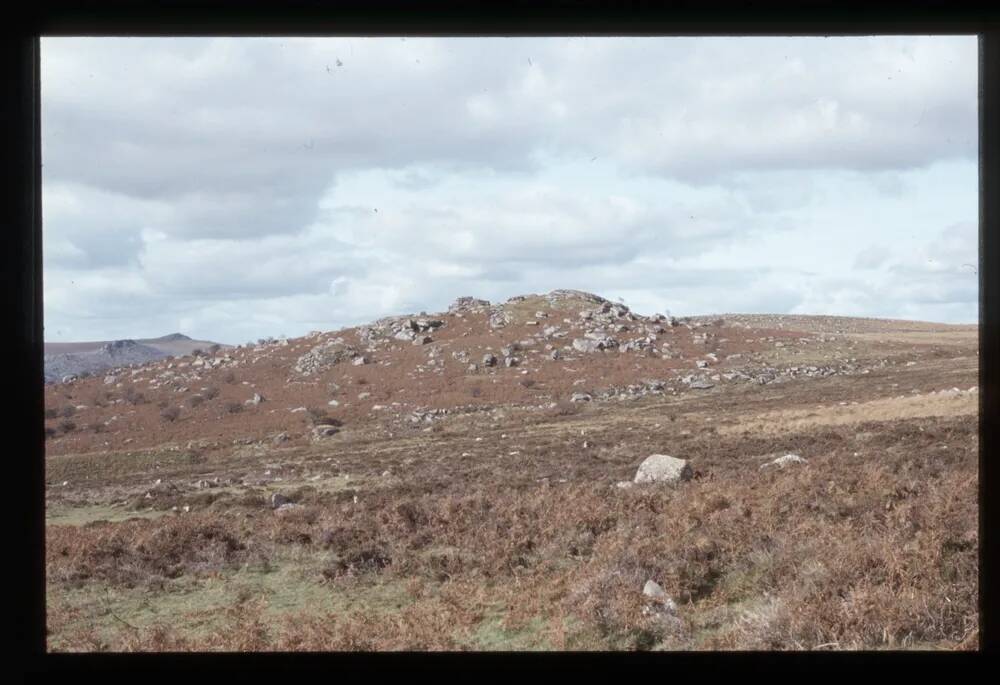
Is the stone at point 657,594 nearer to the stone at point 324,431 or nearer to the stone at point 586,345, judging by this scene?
the stone at point 324,431

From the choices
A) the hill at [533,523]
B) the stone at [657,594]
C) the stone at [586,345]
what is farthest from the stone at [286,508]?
the stone at [586,345]

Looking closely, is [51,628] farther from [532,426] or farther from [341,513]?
[532,426]

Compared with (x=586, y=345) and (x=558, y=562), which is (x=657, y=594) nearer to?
(x=558, y=562)

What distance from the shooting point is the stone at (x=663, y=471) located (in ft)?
39.2

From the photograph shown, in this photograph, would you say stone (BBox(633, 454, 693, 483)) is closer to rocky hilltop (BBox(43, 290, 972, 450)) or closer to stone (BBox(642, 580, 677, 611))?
stone (BBox(642, 580, 677, 611))

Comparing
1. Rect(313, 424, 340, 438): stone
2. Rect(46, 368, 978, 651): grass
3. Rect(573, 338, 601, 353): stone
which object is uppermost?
Rect(573, 338, 601, 353): stone

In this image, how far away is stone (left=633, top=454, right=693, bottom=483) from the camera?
470 inches

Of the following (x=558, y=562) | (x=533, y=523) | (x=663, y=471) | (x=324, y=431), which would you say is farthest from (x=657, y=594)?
(x=324, y=431)

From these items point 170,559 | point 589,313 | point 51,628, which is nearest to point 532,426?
point 170,559

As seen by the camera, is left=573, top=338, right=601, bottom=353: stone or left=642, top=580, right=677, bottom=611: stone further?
left=573, top=338, right=601, bottom=353: stone

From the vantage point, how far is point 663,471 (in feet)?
40.1

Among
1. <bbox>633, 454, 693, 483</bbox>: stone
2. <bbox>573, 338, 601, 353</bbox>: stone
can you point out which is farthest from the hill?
<bbox>573, 338, 601, 353</bbox>: stone

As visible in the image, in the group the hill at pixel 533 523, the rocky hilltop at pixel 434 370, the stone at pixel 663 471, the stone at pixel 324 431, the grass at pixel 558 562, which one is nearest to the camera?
the grass at pixel 558 562

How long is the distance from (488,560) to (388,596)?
3.81ft
